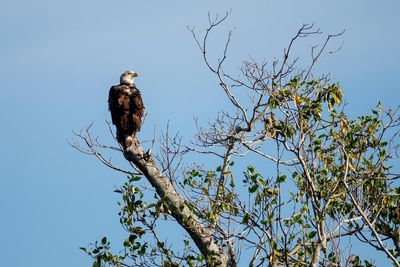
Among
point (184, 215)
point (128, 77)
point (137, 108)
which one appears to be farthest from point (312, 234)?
point (128, 77)

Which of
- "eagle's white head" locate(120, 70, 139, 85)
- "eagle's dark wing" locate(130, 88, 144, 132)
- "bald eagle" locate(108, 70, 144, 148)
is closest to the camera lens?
"bald eagle" locate(108, 70, 144, 148)

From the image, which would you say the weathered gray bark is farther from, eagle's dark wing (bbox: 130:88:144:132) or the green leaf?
eagle's dark wing (bbox: 130:88:144:132)

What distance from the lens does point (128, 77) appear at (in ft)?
40.7

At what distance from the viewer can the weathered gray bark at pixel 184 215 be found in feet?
28.3

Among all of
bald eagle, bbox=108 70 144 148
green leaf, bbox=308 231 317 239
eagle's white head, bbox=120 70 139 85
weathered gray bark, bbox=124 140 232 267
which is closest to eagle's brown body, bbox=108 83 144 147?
bald eagle, bbox=108 70 144 148

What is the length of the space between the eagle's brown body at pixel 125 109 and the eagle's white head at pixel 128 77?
423mm

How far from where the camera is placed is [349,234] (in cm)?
885

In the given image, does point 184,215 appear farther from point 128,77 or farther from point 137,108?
point 128,77

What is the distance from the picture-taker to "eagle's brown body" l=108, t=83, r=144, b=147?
11.0 m

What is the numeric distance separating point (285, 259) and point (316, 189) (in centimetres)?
101

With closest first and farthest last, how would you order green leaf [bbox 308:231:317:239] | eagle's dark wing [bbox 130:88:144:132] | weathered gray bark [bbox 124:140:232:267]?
green leaf [bbox 308:231:317:239], weathered gray bark [bbox 124:140:232:267], eagle's dark wing [bbox 130:88:144:132]

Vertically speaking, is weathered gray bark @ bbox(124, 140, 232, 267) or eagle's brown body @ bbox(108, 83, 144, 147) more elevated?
eagle's brown body @ bbox(108, 83, 144, 147)

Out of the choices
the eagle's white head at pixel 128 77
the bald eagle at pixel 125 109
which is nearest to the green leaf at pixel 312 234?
the bald eagle at pixel 125 109

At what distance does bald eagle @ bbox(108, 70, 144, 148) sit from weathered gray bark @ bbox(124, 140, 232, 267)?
1.24 m
